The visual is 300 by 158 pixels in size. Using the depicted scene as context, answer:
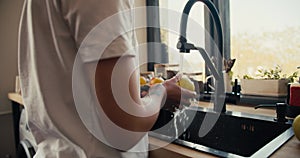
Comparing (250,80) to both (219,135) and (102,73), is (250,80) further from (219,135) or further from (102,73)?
(102,73)

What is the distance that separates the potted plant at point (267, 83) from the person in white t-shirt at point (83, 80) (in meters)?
0.78

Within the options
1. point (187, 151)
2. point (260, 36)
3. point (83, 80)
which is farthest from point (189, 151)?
point (260, 36)

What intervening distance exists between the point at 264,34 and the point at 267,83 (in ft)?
1.01

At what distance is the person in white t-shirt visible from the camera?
0.48m

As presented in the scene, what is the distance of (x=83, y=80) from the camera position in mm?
543

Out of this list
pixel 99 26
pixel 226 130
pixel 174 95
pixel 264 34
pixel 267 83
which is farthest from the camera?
pixel 264 34

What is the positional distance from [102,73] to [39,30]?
0.69 feet

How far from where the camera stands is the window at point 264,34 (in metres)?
1.25

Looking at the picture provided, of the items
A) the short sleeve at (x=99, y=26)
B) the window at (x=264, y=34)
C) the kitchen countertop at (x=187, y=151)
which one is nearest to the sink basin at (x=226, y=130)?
the kitchen countertop at (x=187, y=151)

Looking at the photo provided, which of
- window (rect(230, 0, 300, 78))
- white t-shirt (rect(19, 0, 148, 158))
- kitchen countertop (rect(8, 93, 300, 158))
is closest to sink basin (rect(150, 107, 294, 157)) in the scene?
kitchen countertop (rect(8, 93, 300, 158))

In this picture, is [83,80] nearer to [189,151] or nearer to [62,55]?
[62,55]

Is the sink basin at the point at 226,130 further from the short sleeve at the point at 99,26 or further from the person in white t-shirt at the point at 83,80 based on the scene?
the short sleeve at the point at 99,26

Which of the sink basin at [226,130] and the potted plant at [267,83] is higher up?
the potted plant at [267,83]

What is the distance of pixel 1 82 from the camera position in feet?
7.23
